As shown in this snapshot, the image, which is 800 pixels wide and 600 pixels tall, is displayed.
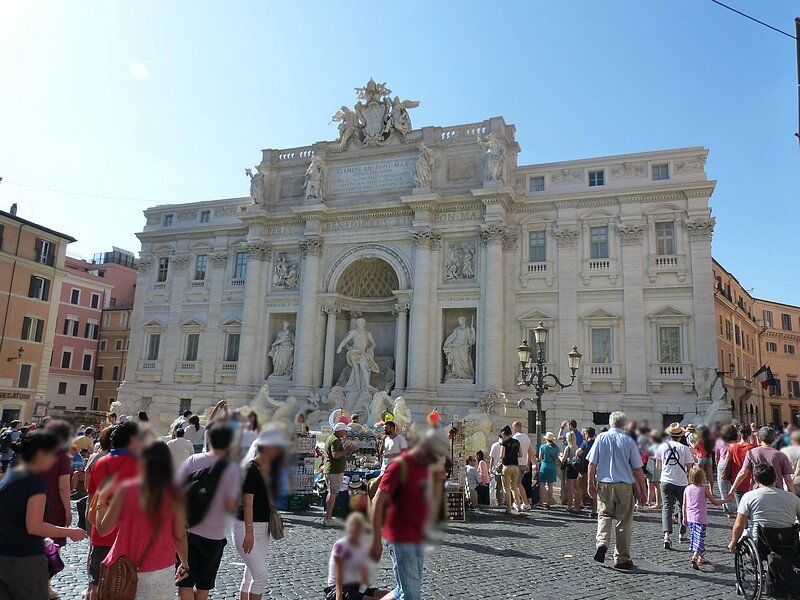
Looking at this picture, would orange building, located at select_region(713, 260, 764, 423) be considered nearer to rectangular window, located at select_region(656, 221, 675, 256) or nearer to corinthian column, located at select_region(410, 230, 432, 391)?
rectangular window, located at select_region(656, 221, 675, 256)

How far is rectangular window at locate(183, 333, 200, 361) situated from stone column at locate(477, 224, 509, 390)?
1511 cm

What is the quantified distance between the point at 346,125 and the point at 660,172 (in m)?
14.4

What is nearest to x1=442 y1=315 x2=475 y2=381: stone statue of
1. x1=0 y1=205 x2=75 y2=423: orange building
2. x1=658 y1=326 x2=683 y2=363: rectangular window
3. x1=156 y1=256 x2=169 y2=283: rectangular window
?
x1=658 y1=326 x2=683 y2=363: rectangular window

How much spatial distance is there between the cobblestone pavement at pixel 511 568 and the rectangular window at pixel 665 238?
15.6m

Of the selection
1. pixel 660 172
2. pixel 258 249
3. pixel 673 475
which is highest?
pixel 660 172

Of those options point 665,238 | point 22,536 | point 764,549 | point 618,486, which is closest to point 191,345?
point 665,238

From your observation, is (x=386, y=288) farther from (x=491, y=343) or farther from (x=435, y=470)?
(x=435, y=470)

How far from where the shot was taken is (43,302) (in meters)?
32.0

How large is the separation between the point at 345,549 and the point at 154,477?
599 millimetres

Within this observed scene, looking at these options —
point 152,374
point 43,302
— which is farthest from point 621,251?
point 43,302

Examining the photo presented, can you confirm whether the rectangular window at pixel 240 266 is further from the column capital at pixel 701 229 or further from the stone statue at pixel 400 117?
the column capital at pixel 701 229

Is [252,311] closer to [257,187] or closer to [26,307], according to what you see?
[257,187]

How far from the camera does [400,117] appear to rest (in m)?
28.0

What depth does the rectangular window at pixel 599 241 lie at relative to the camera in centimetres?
2494
